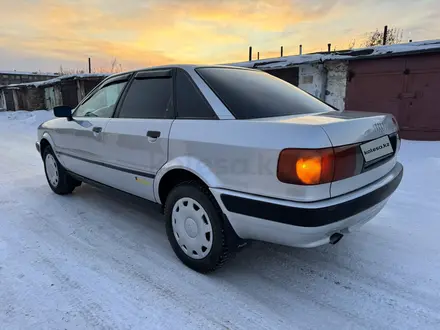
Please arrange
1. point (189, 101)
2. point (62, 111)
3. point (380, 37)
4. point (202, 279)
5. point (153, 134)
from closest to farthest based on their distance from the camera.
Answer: point (202, 279) < point (189, 101) < point (153, 134) < point (62, 111) < point (380, 37)

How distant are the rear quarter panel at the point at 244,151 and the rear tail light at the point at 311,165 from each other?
0.03m

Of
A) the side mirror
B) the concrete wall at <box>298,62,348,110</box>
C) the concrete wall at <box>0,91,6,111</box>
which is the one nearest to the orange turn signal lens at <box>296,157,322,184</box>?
the side mirror

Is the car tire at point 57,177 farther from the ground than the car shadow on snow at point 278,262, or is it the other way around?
the car tire at point 57,177

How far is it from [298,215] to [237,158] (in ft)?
1.71

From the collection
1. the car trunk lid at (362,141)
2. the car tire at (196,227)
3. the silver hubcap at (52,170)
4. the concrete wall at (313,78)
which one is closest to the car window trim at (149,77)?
the car tire at (196,227)

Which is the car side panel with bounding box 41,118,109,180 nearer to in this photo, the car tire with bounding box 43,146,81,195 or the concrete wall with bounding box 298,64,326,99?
the car tire with bounding box 43,146,81,195

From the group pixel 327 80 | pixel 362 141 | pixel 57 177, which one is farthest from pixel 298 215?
pixel 327 80

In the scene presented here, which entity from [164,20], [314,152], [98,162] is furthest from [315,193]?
[164,20]

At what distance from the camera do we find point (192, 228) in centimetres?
238

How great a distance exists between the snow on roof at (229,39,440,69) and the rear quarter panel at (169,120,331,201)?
717 centimetres

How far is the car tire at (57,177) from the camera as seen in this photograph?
13.7 ft

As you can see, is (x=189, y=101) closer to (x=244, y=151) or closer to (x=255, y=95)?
(x=255, y=95)

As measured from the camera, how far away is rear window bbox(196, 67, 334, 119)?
7.48 feet

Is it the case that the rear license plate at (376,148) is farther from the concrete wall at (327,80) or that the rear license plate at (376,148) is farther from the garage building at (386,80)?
the concrete wall at (327,80)
